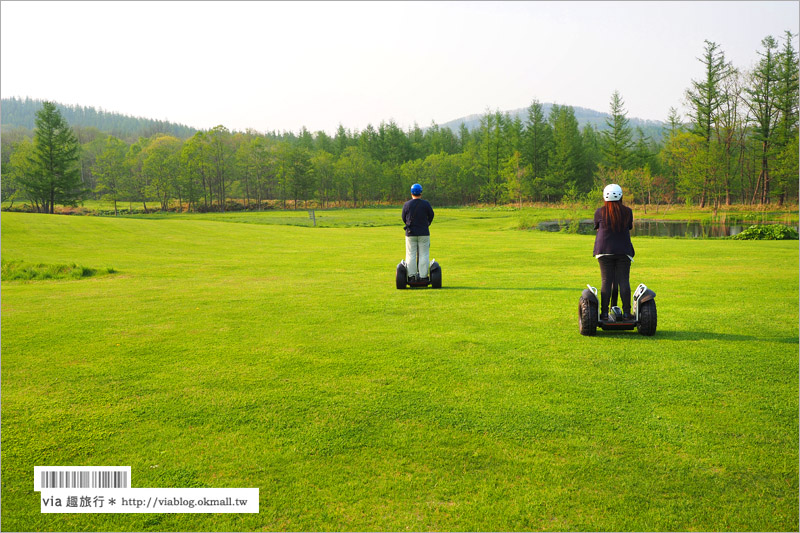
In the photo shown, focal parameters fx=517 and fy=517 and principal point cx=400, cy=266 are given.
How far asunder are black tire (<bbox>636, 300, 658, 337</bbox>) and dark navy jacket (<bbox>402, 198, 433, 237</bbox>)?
5692 mm

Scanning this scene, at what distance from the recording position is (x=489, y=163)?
10338cm

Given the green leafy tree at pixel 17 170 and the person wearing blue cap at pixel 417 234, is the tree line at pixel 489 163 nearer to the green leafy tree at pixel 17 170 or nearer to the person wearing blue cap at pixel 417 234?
the green leafy tree at pixel 17 170

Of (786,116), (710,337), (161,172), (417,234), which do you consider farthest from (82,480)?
(161,172)

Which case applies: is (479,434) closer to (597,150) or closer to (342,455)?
(342,455)

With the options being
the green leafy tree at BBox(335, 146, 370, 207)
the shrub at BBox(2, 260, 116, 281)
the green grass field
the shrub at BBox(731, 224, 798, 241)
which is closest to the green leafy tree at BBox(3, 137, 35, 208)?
the green leafy tree at BBox(335, 146, 370, 207)

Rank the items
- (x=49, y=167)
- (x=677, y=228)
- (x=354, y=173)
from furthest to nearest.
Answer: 1. (x=354, y=173)
2. (x=49, y=167)
3. (x=677, y=228)

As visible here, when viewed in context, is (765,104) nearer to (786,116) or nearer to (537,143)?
(786,116)

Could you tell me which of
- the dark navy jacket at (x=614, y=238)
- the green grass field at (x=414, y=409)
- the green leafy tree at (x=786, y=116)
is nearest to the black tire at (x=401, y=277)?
the green grass field at (x=414, y=409)

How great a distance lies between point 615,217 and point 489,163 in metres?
98.8

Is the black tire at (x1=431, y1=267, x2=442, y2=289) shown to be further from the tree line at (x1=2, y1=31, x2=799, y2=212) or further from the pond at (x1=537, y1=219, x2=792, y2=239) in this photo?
the tree line at (x1=2, y1=31, x2=799, y2=212)

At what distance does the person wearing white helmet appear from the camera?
775cm

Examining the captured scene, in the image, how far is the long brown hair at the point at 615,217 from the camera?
25.3 feet

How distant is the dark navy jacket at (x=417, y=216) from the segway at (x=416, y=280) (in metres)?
0.96

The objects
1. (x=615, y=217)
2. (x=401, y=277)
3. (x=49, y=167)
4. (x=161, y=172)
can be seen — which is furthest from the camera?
(x=161, y=172)
